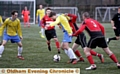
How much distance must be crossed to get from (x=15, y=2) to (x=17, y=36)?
Answer: 33.3 m

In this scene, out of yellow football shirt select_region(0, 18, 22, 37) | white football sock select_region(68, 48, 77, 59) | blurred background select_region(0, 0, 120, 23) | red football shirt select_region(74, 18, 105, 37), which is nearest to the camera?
red football shirt select_region(74, 18, 105, 37)

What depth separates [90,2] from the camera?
59.1 m

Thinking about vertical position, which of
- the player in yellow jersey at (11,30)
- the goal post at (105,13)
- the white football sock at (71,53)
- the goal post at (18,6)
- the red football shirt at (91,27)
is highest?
the red football shirt at (91,27)

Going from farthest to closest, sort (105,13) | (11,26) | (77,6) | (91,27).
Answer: (77,6) → (105,13) → (11,26) → (91,27)

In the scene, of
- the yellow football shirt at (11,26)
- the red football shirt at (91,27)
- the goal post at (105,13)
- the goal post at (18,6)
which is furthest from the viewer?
the goal post at (105,13)

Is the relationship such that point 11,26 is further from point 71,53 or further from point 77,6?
point 77,6

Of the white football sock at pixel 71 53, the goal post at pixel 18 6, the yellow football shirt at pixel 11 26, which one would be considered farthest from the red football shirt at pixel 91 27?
the goal post at pixel 18 6

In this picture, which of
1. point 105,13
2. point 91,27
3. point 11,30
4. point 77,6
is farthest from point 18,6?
point 91,27

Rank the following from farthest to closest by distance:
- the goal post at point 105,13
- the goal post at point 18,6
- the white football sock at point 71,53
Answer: the goal post at point 105,13 < the goal post at point 18,6 < the white football sock at point 71,53

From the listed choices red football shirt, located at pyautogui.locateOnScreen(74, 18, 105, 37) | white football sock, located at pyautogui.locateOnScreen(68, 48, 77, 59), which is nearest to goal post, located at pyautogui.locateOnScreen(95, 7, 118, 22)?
white football sock, located at pyautogui.locateOnScreen(68, 48, 77, 59)

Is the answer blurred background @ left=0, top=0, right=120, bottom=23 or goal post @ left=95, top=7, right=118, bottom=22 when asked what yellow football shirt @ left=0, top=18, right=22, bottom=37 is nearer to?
blurred background @ left=0, top=0, right=120, bottom=23

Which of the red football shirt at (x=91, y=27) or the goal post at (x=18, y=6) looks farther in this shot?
the goal post at (x=18, y=6)

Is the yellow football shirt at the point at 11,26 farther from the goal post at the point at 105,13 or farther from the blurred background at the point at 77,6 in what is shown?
the goal post at the point at 105,13

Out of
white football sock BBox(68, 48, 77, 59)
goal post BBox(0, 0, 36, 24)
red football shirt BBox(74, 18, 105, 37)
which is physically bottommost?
goal post BBox(0, 0, 36, 24)
